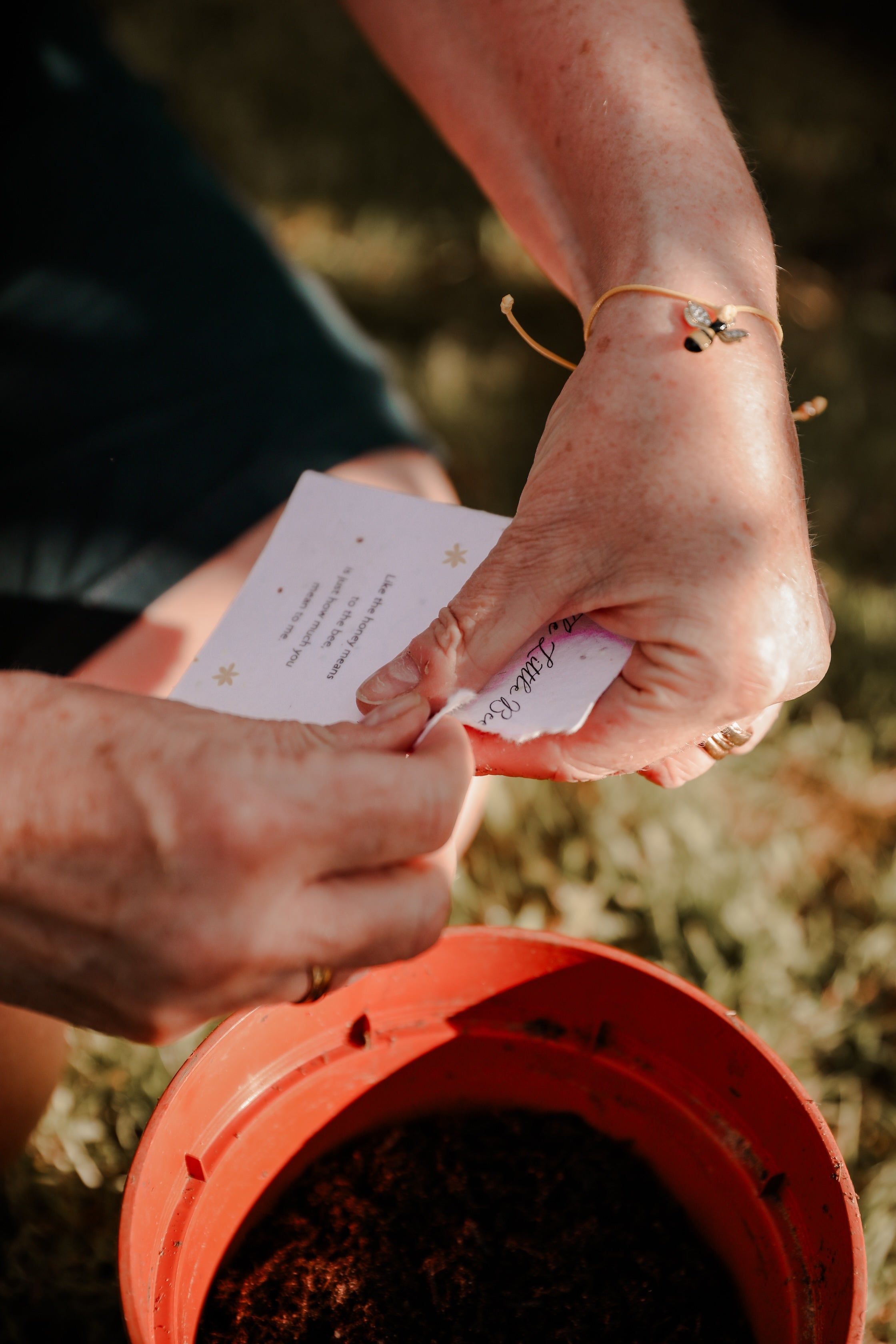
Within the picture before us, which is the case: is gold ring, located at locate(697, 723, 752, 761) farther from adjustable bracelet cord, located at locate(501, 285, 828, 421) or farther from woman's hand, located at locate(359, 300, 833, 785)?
adjustable bracelet cord, located at locate(501, 285, 828, 421)

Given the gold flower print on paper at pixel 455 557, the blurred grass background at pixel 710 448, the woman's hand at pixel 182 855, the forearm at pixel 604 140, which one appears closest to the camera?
the woman's hand at pixel 182 855

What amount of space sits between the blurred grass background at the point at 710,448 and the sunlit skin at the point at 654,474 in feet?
0.53

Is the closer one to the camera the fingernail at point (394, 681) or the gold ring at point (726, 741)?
the fingernail at point (394, 681)

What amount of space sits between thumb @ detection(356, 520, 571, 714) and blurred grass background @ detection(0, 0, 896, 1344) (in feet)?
1.55

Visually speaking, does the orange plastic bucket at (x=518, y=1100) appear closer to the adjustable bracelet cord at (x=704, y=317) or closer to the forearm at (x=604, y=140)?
the adjustable bracelet cord at (x=704, y=317)

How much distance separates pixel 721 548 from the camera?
0.80 metres

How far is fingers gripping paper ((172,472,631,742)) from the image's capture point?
2.85 feet

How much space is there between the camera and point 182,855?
0.64 meters

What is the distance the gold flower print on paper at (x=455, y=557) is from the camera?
3.39 ft

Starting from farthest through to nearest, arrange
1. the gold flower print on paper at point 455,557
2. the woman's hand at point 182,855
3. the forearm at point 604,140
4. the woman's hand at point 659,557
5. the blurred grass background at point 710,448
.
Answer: the blurred grass background at point 710,448
the gold flower print on paper at point 455,557
the forearm at point 604,140
the woman's hand at point 659,557
the woman's hand at point 182,855

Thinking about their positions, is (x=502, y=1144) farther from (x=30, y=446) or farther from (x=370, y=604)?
(x=30, y=446)

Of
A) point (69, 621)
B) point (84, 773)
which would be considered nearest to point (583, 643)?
point (84, 773)

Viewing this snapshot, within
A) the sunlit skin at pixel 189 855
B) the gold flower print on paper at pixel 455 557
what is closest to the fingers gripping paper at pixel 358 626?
the gold flower print on paper at pixel 455 557

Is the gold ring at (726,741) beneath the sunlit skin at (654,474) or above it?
beneath
